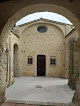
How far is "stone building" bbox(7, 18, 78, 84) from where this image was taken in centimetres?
1246

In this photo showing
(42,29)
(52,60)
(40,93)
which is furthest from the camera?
(42,29)

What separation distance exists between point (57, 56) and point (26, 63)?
4.39 metres

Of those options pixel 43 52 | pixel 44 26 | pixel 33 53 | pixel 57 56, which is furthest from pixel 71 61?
pixel 44 26

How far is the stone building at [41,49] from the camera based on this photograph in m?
12.5

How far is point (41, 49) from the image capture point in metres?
12.7

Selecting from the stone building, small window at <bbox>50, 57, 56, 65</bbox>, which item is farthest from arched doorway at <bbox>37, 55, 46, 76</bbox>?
small window at <bbox>50, 57, 56, 65</bbox>

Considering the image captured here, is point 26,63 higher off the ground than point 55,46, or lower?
lower

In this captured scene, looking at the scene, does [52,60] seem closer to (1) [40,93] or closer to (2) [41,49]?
(2) [41,49]

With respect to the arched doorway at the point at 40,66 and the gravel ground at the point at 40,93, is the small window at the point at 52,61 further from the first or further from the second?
the gravel ground at the point at 40,93

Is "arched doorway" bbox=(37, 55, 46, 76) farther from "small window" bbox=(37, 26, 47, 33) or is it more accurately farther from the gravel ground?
the gravel ground

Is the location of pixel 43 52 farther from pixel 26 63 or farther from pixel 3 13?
pixel 3 13

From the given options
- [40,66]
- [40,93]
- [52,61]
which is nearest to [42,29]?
[52,61]

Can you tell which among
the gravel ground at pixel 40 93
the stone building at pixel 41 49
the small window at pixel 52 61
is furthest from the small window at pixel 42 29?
the gravel ground at pixel 40 93

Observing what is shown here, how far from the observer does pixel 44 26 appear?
12.9 metres
